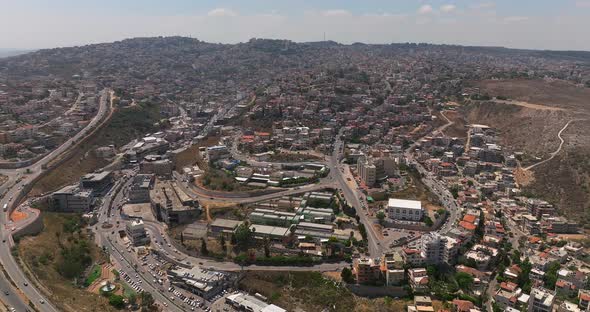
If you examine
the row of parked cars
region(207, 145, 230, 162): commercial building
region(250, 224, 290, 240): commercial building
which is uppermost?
region(207, 145, 230, 162): commercial building

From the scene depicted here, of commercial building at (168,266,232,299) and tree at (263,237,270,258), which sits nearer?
commercial building at (168,266,232,299)

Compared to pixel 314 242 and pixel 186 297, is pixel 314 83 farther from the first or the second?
pixel 186 297

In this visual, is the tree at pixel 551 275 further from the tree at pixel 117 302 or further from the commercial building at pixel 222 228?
the tree at pixel 117 302

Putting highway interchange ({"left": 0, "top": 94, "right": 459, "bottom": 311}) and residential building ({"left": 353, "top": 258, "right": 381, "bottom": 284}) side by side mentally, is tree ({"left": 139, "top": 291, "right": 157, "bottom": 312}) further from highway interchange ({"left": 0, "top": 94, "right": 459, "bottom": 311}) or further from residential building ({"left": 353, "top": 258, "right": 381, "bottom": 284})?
residential building ({"left": 353, "top": 258, "right": 381, "bottom": 284})

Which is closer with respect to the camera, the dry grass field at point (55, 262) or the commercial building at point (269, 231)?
the dry grass field at point (55, 262)

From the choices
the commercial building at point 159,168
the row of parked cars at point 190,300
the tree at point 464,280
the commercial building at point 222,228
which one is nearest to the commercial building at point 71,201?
the commercial building at point 159,168

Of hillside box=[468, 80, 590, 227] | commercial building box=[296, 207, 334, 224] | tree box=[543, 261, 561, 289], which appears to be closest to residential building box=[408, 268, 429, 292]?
tree box=[543, 261, 561, 289]
